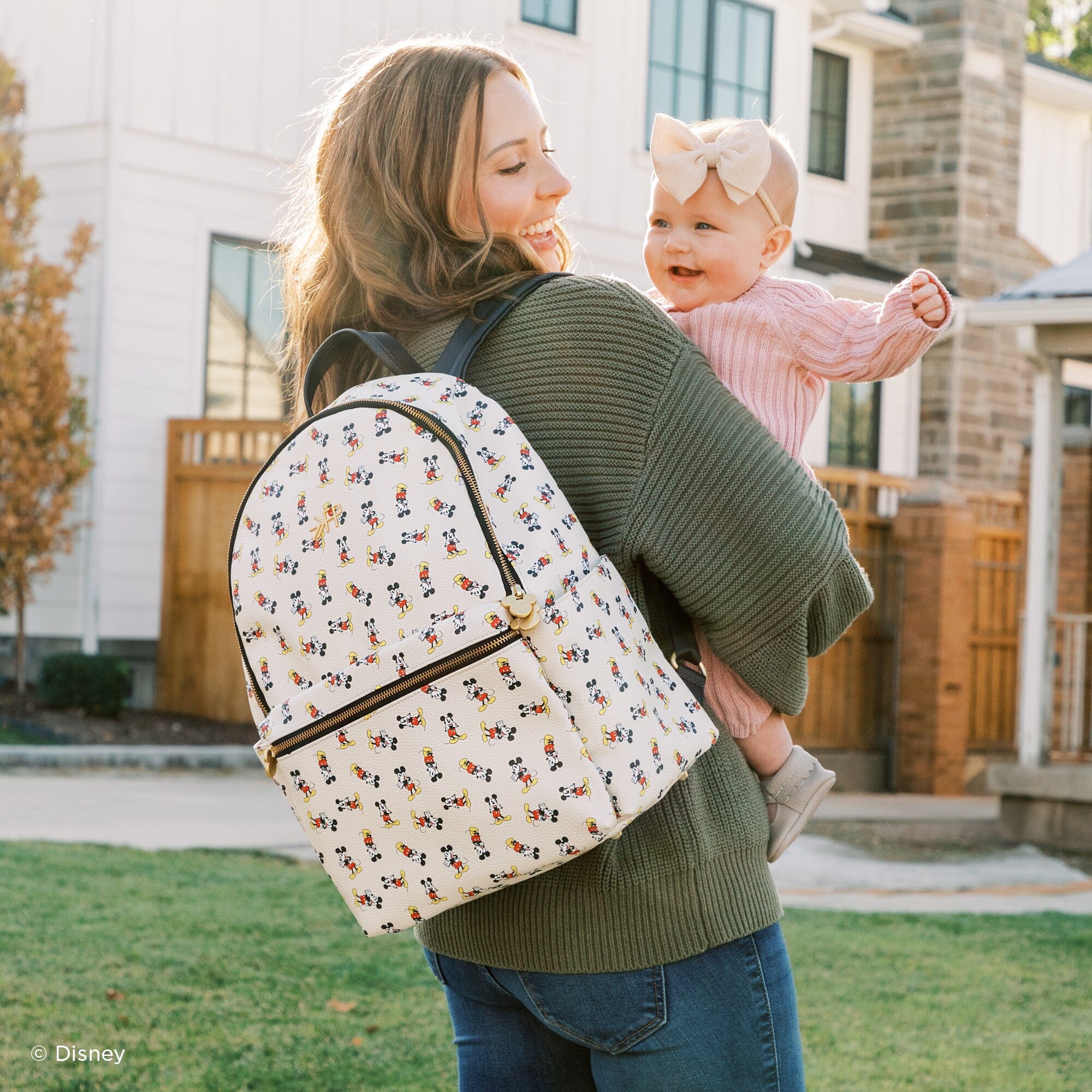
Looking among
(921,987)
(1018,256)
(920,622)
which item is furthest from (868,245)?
(921,987)

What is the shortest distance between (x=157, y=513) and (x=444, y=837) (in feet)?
34.6

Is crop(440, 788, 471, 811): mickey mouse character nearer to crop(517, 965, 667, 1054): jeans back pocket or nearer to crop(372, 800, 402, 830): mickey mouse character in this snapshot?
crop(372, 800, 402, 830): mickey mouse character

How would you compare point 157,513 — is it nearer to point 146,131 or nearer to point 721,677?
point 146,131

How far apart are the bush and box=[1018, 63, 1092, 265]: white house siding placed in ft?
40.0

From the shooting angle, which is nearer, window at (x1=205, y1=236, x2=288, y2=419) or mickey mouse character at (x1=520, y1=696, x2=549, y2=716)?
mickey mouse character at (x1=520, y1=696, x2=549, y2=716)

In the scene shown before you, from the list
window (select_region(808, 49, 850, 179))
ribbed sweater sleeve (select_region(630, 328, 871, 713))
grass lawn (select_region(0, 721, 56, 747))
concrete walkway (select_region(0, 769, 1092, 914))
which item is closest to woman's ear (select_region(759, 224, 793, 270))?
ribbed sweater sleeve (select_region(630, 328, 871, 713))

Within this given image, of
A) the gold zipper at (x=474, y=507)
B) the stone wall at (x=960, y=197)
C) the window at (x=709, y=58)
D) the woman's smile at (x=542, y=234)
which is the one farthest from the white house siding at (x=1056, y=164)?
the gold zipper at (x=474, y=507)

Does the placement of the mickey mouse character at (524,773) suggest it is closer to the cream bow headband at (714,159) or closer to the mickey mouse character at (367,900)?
the mickey mouse character at (367,900)

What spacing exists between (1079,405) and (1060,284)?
9.10m

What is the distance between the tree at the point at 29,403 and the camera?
35.3ft

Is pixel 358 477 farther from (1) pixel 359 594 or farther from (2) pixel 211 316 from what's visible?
(2) pixel 211 316

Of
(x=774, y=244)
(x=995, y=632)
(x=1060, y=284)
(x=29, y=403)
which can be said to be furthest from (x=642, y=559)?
(x=995, y=632)

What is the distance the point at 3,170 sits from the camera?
11.1 meters

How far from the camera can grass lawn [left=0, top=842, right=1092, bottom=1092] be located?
14.4ft
